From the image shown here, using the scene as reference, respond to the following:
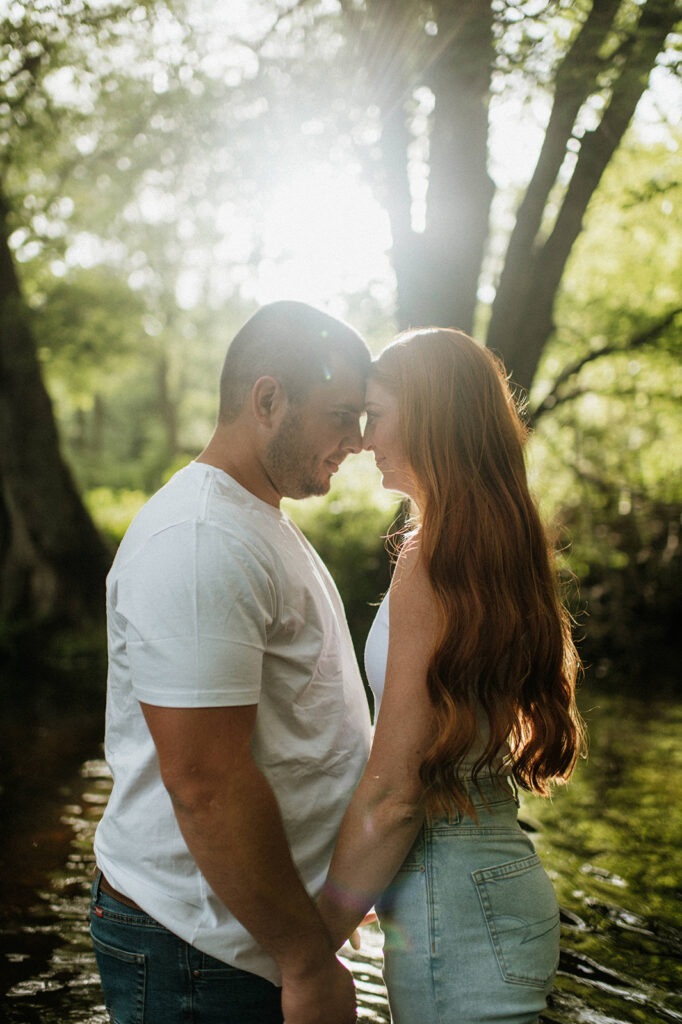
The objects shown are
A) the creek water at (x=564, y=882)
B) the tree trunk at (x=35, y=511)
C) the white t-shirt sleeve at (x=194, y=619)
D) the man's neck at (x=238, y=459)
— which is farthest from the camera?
the tree trunk at (x=35, y=511)

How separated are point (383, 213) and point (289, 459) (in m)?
6.00

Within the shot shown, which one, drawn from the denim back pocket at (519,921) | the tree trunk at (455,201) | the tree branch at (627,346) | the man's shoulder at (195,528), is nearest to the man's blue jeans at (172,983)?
the denim back pocket at (519,921)

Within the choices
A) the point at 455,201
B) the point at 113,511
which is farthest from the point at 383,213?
the point at 113,511

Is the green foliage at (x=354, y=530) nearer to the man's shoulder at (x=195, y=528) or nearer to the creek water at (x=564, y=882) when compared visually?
the creek water at (x=564, y=882)

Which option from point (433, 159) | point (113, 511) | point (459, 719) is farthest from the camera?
point (113, 511)

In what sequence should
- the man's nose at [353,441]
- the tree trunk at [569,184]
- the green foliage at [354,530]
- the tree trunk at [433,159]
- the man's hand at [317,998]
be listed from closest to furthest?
the man's hand at [317,998], the man's nose at [353,441], the tree trunk at [569,184], the tree trunk at [433,159], the green foliage at [354,530]

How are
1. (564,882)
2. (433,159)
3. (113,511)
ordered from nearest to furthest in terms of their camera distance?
(564,882) < (433,159) < (113,511)

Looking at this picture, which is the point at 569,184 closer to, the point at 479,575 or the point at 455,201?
the point at 455,201

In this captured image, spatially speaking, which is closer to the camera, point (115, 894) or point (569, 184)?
point (115, 894)

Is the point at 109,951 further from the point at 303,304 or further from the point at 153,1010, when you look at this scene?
the point at 303,304

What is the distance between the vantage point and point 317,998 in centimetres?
182

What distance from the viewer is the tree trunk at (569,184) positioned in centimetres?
516

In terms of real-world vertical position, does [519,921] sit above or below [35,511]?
below

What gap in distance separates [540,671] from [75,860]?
4404 millimetres
